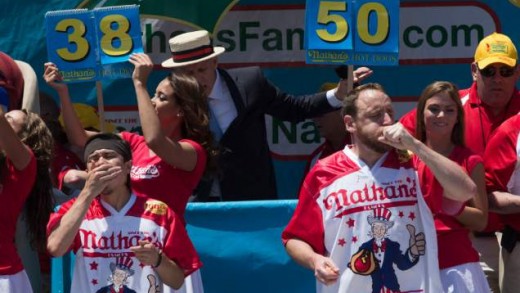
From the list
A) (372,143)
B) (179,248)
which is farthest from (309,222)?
(179,248)

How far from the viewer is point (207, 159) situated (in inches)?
234

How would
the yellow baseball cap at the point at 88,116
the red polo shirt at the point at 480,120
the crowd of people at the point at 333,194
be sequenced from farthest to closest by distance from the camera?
the yellow baseball cap at the point at 88,116
the red polo shirt at the point at 480,120
the crowd of people at the point at 333,194

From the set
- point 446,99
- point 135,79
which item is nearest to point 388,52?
point 446,99

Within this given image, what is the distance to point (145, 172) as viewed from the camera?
5809 millimetres

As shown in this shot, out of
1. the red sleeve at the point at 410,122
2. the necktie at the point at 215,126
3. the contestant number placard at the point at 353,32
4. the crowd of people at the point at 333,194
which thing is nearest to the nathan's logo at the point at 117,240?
the crowd of people at the point at 333,194

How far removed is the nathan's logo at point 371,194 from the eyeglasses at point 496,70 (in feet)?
4.95

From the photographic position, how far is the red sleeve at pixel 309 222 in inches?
206

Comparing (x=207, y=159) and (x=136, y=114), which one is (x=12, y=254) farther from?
(x=136, y=114)

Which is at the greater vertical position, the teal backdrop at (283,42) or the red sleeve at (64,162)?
the teal backdrop at (283,42)

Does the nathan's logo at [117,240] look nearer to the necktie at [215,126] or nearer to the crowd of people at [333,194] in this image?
the crowd of people at [333,194]

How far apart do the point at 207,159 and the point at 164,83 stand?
0.43 m

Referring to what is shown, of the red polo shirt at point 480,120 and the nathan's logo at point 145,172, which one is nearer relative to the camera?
the nathan's logo at point 145,172

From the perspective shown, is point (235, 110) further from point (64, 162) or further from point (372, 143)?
point (372, 143)

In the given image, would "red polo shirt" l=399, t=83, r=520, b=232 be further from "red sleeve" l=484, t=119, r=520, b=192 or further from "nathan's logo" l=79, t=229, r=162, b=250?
"nathan's logo" l=79, t=229, r=162, b=250
